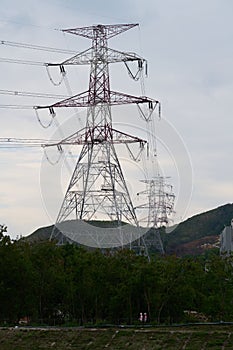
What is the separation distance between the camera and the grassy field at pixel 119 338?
23.3 metres

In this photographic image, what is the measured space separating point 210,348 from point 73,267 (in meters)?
15.2

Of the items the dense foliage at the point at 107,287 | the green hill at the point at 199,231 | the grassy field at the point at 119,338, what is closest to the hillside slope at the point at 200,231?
the green hill at the point at 199,231

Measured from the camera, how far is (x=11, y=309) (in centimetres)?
3309

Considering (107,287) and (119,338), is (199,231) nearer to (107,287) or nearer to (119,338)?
(107,287)

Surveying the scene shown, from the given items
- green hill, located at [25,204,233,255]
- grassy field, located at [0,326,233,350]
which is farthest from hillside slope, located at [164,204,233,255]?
grassy field, located at [0,326,233,350]

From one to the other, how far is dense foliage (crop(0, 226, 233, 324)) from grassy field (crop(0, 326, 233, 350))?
239 inches

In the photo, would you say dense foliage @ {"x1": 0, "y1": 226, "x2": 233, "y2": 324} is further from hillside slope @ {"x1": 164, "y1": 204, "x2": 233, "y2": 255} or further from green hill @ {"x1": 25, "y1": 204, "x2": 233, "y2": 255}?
hillside slope @ {"x1": 164, "y1": 204, "x2": 233, "y2": 255}

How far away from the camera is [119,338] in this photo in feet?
81.3

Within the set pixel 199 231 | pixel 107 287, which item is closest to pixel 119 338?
pixel 107 287

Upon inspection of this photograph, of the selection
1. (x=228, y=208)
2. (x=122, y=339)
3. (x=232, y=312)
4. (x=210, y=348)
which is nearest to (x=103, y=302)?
(x=232, y=312)

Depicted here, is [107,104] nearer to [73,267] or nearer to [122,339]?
[73,267]

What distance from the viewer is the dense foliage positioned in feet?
108

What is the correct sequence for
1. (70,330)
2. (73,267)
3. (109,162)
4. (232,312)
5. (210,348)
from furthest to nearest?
(109,162)
(73,267)
(232,312)
(70,330)
(210,348)

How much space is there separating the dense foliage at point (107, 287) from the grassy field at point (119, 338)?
239 inches
